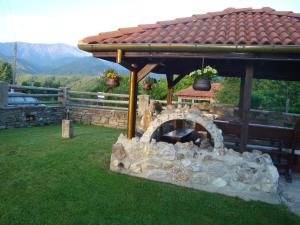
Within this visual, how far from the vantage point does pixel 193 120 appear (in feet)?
18.2

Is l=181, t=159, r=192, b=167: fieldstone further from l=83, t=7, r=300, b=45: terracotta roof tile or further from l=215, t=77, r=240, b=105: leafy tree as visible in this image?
l=215, t=77, r=240, b=105: leafy tree

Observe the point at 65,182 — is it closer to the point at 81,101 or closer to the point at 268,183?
the point at 268,183

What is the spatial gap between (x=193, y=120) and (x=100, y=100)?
7.81m

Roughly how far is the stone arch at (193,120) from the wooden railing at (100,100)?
21.9ft

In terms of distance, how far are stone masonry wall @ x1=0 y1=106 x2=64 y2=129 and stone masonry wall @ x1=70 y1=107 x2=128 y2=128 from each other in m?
0.68

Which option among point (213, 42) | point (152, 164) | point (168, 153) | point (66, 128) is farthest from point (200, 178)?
point (66, 128)

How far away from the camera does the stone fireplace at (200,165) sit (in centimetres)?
490

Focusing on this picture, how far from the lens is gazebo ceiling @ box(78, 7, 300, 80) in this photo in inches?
188

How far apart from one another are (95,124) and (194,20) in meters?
7.21

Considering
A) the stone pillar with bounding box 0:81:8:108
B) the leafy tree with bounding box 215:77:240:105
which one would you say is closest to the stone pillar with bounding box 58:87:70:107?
the stone pillar with bounding box 0:81:8:108

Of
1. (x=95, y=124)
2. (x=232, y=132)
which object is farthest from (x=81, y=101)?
(x=232, y=132)

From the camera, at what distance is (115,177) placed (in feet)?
17.7

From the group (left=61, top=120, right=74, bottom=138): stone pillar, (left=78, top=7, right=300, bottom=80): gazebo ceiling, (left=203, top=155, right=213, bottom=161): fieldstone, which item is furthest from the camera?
(left=61, top=120, right=74, bottom=138): stone pillar

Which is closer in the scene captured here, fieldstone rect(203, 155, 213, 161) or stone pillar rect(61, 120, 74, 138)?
fieldstone rect(203, 155, 213, 161)
